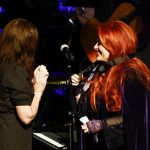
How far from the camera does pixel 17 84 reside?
2842 millimetres

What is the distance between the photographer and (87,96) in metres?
3.10

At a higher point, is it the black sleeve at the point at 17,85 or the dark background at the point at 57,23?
the dark background at the point at 57,23

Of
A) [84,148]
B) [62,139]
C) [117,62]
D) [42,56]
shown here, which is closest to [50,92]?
[62,139]

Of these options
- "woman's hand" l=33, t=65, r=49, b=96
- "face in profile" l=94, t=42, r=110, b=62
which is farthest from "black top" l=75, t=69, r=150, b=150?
"woman's hand" l=33, t=65, r=49, b=96

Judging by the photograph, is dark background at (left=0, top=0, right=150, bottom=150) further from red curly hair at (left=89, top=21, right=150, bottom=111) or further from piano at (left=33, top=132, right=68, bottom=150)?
red curly hair at (left=89, top=21, right=150, bottom=111)

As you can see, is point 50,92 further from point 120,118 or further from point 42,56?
point 42,56

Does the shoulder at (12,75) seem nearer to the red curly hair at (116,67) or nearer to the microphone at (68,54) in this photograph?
the microphone at (68,54)

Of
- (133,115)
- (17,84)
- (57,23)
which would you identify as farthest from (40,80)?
(57,23)

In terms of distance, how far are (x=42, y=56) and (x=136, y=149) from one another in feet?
6.78

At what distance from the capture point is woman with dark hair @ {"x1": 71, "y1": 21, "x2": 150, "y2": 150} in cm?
288

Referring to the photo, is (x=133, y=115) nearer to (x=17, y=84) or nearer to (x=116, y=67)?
(x=116, y=67)

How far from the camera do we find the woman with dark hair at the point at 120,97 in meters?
2.88

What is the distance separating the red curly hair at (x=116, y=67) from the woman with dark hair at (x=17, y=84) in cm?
38

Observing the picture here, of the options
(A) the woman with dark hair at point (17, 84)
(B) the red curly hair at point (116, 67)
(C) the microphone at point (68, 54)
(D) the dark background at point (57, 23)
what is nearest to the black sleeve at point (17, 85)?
(A) the woman with dark hair at point (17, 84)
